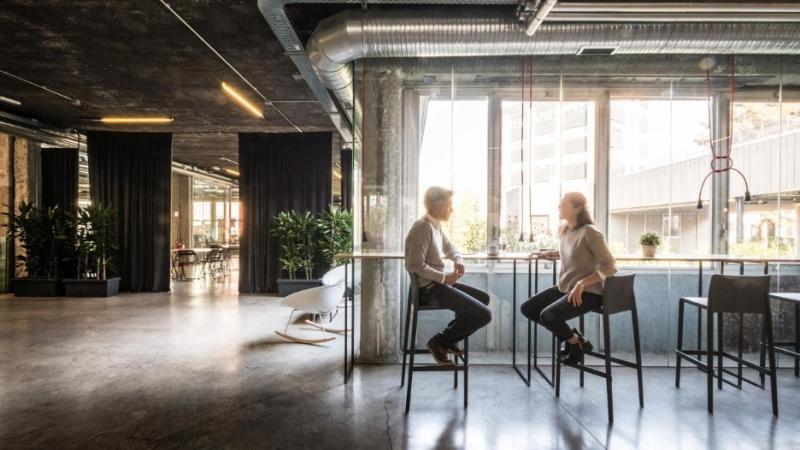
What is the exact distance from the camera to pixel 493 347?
4.34 metres

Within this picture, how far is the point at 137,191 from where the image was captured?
9148 millimetres

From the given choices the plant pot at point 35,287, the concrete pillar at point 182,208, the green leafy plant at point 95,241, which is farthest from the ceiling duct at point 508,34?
the concrete pillar at point 182,208

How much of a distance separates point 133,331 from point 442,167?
4434 millimetres

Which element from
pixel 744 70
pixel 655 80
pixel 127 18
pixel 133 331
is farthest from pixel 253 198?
pixel 744 70

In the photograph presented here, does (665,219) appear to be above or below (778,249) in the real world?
above

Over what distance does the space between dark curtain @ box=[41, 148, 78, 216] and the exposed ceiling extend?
830 millimetres

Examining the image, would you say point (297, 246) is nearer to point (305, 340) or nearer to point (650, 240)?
point (305, 340)

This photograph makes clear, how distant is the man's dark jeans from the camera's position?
309 cm

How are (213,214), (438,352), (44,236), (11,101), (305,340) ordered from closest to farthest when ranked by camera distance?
(438,352) < (305,340) < (11,101) < (44,236) < (213,214)

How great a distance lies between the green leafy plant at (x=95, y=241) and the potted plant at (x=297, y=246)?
322cm

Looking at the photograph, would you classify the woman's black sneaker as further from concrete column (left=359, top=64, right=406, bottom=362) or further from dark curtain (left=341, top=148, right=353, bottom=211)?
dark curtain (left=341, top=148, right=353, bottom=211)

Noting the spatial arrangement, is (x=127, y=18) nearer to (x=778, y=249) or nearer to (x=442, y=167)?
(x=442, y=167)

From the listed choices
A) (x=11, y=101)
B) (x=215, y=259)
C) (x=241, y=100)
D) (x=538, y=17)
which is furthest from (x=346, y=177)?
(x=538, y=17)

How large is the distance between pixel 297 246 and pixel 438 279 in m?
5.50
